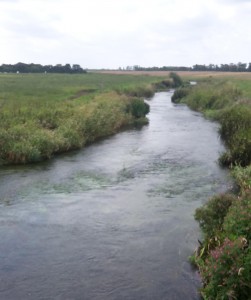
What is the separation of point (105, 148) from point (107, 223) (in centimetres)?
1427

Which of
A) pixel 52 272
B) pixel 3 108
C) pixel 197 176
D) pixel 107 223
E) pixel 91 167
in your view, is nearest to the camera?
pixel 52 272

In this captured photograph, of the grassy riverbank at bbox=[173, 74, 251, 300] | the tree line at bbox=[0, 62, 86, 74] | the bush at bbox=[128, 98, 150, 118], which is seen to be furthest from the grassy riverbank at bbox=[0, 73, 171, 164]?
the tree line at bbox=[0, 62, 86, 74]

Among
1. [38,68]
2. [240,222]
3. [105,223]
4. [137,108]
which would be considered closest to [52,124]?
[137,108]

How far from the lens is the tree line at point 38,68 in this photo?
398 feet

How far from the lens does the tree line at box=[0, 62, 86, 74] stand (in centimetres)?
12119

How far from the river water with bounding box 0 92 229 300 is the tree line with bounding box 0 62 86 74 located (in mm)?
98877

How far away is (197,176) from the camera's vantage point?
22.3 metres

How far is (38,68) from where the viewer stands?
5089 inches

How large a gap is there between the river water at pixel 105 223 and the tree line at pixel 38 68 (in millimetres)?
98877

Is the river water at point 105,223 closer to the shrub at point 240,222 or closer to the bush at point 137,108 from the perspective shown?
the shrub at point 240,222

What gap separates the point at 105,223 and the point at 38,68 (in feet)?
389

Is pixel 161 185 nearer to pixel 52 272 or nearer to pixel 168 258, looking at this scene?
pixel 168 258

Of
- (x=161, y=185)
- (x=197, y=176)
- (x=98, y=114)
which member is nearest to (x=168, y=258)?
(x=161, y=185)

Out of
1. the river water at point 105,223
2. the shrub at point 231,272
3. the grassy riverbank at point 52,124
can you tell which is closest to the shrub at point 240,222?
the shrub at point 231,272
